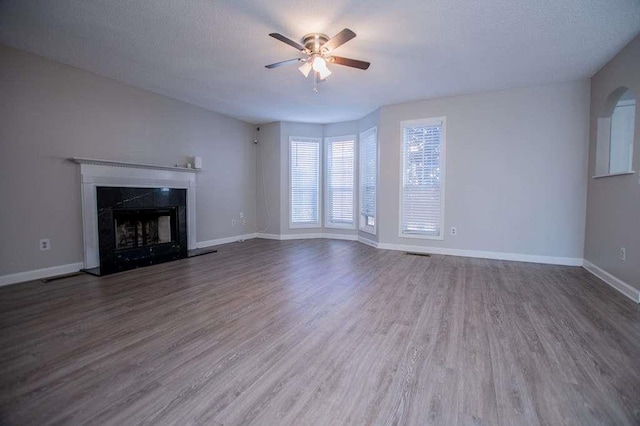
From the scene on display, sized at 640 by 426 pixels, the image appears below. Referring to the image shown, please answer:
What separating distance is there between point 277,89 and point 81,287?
11.4 feet

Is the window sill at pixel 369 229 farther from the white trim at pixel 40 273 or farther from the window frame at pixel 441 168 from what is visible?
the white trim at pixel 40 273

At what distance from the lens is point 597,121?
3.58m

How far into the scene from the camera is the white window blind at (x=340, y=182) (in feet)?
19.8

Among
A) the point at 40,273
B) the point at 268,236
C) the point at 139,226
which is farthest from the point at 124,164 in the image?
the point at 268,236

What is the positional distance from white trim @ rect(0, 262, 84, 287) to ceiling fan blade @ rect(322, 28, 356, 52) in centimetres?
398

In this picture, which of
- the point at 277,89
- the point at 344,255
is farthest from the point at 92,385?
the point at 277,89

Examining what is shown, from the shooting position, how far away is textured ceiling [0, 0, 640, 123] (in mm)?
2373

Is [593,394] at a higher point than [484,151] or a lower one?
lower

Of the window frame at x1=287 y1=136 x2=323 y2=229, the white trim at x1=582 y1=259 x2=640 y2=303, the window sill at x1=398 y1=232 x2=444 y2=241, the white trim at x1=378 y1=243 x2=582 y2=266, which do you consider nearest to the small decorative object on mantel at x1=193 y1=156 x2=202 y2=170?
the window frame at x1=287 y1=136 x2=323 y2=229

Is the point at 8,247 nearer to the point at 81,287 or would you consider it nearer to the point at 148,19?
the point at 81,287

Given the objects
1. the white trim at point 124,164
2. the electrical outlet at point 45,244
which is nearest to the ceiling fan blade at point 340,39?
the white trim at point 124,164

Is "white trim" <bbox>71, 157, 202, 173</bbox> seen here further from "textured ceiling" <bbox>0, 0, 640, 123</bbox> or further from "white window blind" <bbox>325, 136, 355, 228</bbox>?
"white window blind" <bbox>325, 136, 355, 228</bbox>

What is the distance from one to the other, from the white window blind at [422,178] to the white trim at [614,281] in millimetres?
1878

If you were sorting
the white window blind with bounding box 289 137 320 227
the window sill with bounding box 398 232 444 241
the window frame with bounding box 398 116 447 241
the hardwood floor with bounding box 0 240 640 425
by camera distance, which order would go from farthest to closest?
the white window blind with bounding box 289 137 320 227, the window sill with bounding box 398 232 444 241, the window frame with bounding box 398 116 447 241, the hardwood floor with bounding box 0 240 640 425
